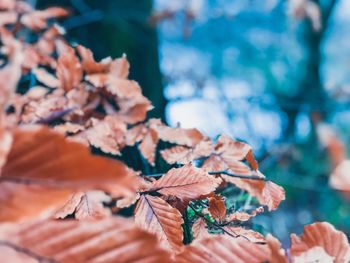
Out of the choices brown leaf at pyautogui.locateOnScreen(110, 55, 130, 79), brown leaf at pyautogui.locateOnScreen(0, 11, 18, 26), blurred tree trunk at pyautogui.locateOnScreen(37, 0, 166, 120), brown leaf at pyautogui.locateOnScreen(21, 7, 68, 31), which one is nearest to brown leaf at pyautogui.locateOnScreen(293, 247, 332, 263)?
brown leaf at pyautogui.locateOnScreen(110, 55, 130, 79)

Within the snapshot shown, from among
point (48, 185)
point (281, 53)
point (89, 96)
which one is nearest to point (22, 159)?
point (48, 185)

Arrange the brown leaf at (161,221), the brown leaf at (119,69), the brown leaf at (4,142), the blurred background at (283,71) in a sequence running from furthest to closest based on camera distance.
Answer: the blurred background at (283,71) → the brown leaf at (119,69) → the brown leaf at (161,221) → the brown leaf at (4,142)

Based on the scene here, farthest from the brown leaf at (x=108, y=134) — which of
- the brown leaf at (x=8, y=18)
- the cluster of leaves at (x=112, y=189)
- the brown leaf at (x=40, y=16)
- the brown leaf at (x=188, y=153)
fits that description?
the brown leaf at (x=8, y=18)

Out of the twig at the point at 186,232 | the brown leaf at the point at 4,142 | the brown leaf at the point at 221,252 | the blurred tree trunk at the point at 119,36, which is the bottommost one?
the twig at the point at 186,232

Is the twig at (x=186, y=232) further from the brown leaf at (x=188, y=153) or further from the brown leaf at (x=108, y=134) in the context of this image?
the brown leaf at (x=108, y=134)

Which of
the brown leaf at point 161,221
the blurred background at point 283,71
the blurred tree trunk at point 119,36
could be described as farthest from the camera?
the blurred background at point 283,71

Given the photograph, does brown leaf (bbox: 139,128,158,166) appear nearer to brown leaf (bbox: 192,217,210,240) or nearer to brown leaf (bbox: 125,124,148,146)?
brown leaf (bbox: 125,124,148,146)
